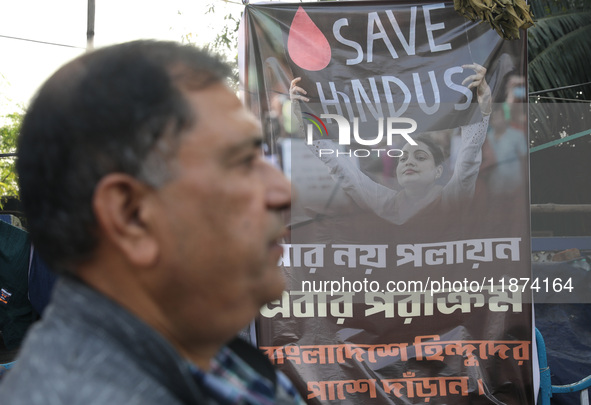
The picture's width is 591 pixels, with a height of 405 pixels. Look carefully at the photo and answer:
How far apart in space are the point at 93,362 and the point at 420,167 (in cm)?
281

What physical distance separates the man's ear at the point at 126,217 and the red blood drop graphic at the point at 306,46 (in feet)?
8.93

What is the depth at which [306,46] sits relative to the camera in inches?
132

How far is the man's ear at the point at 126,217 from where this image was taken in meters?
0.71

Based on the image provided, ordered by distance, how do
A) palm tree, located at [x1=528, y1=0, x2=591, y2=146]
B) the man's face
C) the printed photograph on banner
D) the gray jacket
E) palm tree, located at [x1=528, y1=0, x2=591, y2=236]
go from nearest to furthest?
1. the gray jacket
2. the man's face
3. the printed photograph on banner
4. palm tree, located at [x1=528, y1=0, x2=591, y2=236]
5. palm tree, located at [x1=528, y1=0, x2=591, y2=146]

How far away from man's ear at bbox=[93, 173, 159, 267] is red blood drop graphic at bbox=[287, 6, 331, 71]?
8.93 ft

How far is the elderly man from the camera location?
0.68 meters

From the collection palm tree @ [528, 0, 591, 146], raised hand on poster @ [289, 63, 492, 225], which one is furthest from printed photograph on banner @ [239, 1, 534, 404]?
palm tree @ [528, 0, 591, 146]

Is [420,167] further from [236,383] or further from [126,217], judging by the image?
[126,217]

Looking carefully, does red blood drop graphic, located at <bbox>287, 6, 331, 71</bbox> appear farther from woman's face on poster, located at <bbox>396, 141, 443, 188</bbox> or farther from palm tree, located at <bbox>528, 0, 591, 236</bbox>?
palm tree, located at <bbox>528, 0, 591, 236</bbox>

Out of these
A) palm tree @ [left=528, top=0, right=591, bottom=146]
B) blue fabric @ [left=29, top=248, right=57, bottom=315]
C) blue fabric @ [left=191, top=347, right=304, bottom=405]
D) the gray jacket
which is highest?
palm tree @ [left=528, top=0, right=591, bottom=146]

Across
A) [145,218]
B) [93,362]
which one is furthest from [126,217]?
[93,362]

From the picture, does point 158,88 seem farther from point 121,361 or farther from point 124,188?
point 121,361

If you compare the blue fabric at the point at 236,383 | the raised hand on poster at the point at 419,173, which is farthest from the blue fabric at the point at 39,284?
the blue fabric at the point at 236,383

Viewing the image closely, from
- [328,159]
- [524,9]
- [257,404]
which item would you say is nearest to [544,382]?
[328,159]
